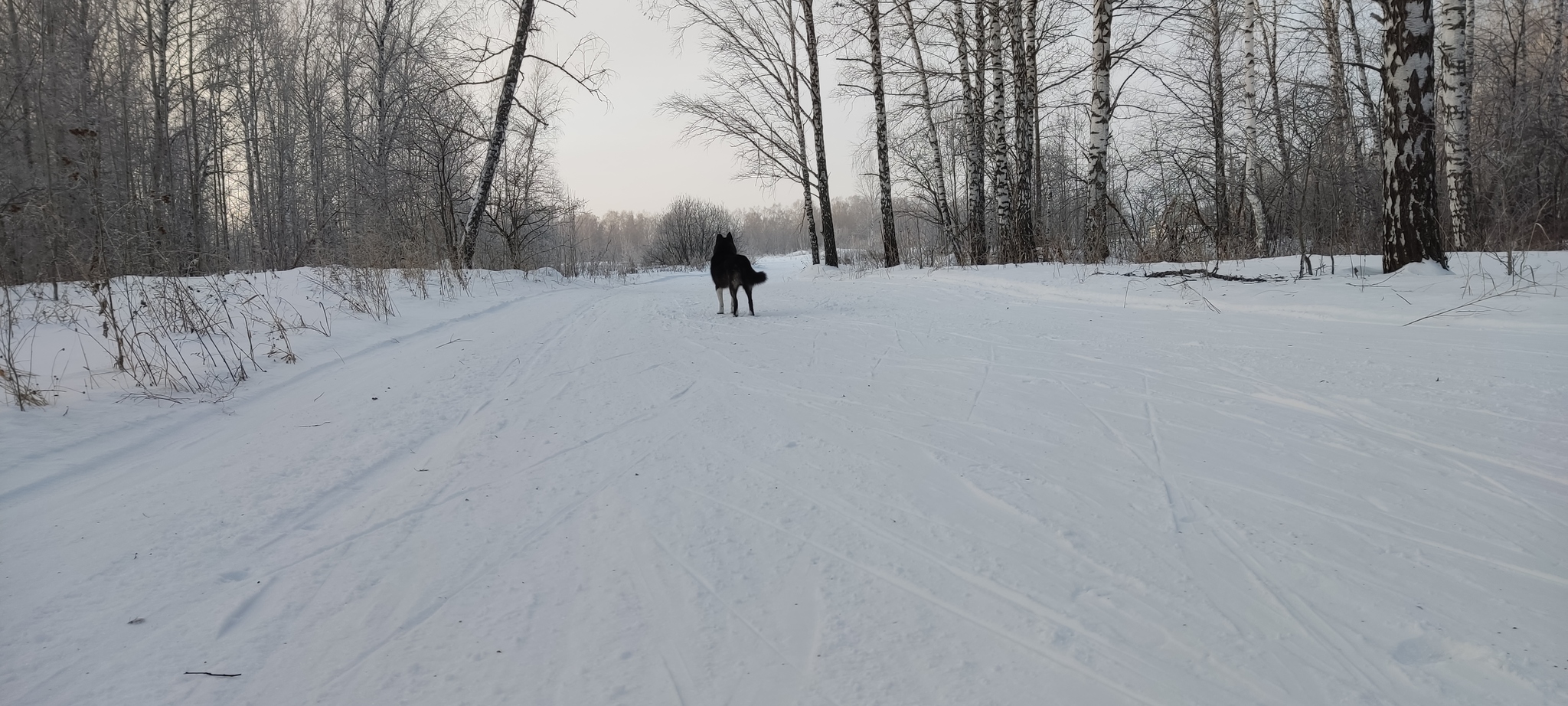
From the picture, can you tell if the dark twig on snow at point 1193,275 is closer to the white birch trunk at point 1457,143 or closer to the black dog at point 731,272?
the black dog at point 731,272

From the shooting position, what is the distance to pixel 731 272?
27.2ft

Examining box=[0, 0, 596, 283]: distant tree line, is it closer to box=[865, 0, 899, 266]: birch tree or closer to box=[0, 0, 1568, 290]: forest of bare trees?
box=[0, 0, 1568, 290]: forest of bare trees

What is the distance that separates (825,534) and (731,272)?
20.9 feet

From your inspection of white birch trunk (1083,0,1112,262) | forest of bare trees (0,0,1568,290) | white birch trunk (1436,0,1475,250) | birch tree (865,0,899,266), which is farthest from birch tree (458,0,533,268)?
white birch trunk (1436,0,1475,250)

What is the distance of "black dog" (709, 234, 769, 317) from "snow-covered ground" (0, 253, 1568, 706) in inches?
149

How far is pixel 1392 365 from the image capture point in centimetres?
388

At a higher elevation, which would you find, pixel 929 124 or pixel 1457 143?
pixel 929 124

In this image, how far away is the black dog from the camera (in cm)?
828

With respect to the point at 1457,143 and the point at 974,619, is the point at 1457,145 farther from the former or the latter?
the point at 974,619

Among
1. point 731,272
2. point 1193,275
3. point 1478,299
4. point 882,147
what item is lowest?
point 1478,299

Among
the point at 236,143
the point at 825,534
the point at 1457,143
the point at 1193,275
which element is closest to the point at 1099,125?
the point at 1193,275

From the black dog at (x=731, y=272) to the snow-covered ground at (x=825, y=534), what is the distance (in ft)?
12.4

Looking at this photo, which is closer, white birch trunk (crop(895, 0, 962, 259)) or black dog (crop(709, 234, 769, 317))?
black dog (crop(709, 234, 769, 317))

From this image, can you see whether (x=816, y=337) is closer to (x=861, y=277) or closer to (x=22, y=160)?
(x=861, y=277)
